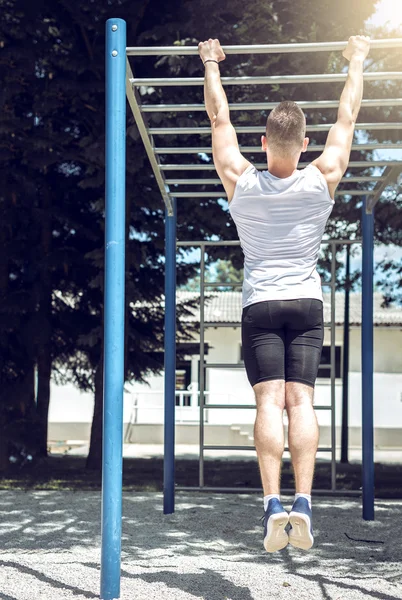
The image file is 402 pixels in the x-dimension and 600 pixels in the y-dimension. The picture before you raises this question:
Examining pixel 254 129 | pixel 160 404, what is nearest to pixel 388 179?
pixel 254 129

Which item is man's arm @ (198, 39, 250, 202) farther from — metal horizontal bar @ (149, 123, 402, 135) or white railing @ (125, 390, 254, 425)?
white railing @ (125, 390, 254, 425)

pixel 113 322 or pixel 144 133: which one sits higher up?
pixel 144 133

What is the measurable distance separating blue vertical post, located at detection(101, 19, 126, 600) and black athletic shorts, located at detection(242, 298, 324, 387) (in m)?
0.80

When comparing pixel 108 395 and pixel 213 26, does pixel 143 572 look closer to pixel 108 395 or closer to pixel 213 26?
pixel 108 395

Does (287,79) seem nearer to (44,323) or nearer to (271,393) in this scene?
(271,393)

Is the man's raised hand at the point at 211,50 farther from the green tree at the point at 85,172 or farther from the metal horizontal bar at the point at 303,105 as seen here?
the green tree at the point at 85,172

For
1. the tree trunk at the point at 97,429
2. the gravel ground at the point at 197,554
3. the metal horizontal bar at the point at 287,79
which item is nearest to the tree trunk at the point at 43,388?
the tree trunk at the point at 97,429

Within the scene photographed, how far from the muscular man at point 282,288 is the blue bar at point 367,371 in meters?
3.10

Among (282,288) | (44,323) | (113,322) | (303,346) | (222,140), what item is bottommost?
(303,346)

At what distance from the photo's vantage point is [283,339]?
3.22 metres

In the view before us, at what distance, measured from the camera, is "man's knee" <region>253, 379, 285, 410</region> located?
10.3ft

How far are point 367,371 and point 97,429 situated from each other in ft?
23.9

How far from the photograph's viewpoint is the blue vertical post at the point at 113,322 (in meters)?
3.62

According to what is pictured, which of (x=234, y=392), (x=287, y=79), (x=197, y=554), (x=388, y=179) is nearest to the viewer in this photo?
(x=287, y=79)
